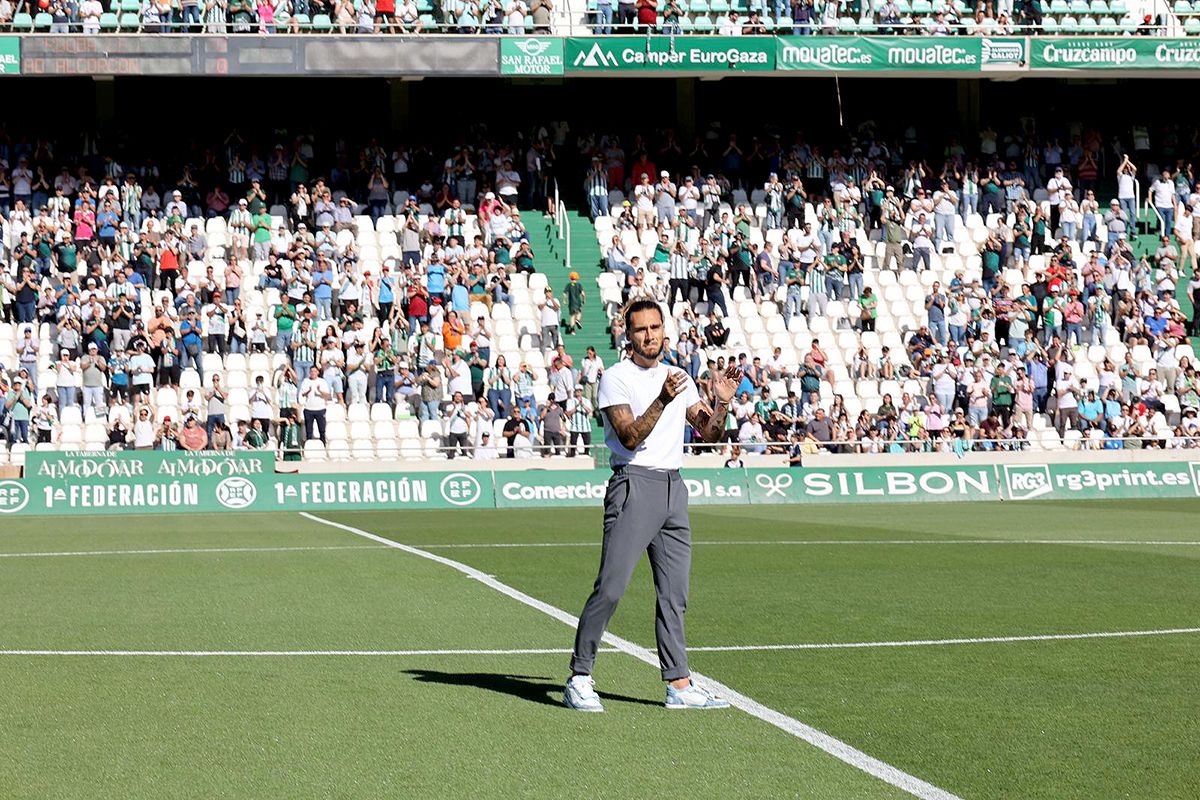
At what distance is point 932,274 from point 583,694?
31.8 meters

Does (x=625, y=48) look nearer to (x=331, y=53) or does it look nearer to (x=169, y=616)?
(x=331, y=53)

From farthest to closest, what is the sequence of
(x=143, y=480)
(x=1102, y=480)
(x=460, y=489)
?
(x=1102, y=480)
(x=460, y=489)
(x=143, y=480)

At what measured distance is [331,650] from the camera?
11.0 m

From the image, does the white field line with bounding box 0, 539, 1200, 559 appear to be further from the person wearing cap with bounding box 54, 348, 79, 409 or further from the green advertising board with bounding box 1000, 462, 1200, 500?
the person wearing cap with bounding box 54, 348, 79, 409

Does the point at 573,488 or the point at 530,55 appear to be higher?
the point at 530,55

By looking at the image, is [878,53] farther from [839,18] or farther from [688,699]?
[688,699]

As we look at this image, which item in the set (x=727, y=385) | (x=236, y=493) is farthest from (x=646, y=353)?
(x=236, y=493)

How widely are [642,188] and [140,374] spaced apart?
42.5 ft

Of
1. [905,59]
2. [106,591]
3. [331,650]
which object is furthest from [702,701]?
[905,59]

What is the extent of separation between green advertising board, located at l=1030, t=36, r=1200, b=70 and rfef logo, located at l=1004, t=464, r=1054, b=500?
1353cm

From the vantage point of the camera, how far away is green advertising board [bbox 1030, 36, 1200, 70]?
4119cm

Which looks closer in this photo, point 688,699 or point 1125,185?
point 688,699

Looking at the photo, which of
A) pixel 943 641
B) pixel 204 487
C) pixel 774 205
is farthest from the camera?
pixel 774 205

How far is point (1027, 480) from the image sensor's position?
1249 inches
